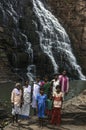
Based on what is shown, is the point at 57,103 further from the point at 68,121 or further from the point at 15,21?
the point at 15,21

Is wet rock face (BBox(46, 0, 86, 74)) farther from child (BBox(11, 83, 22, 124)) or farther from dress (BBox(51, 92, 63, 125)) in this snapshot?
dress (BBox(51, 92, 63, 125))

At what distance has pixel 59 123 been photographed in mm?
14695

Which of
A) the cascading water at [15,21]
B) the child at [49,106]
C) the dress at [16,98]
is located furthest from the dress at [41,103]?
the cascading water at [15,21]

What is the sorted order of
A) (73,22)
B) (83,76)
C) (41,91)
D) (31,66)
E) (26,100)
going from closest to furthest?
1. (41,91)
2. (26,100)
3. (31,66)
4. (83,76)
5. (73,22)

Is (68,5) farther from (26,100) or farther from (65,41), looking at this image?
(26,100)

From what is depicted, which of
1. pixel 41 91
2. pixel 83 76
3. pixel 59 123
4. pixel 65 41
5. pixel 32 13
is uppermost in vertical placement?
pixel 32 13

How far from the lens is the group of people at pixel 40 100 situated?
14.5 metres

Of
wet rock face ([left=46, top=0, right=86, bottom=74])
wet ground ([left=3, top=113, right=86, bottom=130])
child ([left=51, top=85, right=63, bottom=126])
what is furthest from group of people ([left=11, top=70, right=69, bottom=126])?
wet rock face ([left=46, top=0, right=86, bottom=74])

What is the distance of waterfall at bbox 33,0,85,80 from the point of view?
40.3m

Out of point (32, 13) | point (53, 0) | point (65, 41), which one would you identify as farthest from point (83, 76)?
point (53, 0)

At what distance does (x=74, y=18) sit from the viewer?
47.9 metres

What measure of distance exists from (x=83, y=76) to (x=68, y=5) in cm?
1200

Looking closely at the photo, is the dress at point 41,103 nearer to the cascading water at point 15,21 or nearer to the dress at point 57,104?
the dress at point 57,104

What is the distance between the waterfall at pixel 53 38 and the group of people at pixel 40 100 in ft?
74.0
